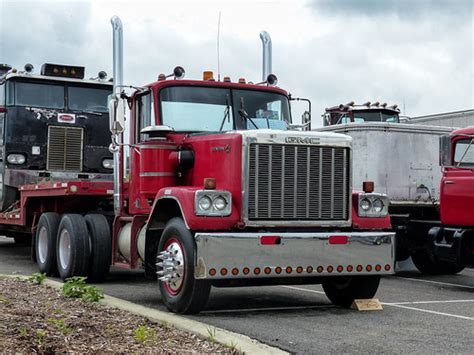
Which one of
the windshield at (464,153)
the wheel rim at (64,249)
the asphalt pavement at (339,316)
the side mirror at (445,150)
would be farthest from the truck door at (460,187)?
the wheel rim at (64,249)

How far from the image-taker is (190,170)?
9367mm

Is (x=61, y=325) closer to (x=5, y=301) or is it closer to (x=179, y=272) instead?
(x=5, y=301)

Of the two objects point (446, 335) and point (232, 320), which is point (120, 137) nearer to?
point (232, 320)

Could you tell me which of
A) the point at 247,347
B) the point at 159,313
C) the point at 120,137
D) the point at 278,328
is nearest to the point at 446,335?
the point at 278,328

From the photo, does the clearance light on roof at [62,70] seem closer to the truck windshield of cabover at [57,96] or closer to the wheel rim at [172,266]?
the truck windshield of cabover at [57,96]

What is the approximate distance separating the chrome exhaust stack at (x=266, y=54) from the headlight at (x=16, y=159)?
5793 mm

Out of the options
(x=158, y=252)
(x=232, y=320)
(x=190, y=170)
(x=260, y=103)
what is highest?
(x=260, y=103)

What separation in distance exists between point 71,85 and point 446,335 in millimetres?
10233

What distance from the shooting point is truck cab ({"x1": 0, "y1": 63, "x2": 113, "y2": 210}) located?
586 inches

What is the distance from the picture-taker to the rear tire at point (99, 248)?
1102 cm

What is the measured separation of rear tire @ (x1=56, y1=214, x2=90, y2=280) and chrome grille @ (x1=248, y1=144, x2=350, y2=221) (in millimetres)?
3527

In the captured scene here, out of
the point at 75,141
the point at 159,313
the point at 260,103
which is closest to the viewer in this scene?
the point at 159,313

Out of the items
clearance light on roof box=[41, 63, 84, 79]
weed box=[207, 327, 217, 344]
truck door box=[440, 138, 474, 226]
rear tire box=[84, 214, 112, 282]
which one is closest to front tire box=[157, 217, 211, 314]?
weed box=[207, 327, 217, 344]

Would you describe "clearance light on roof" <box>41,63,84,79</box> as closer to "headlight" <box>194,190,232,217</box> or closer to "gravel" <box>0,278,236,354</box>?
"gravel" <box>0,278,236,354</box>
